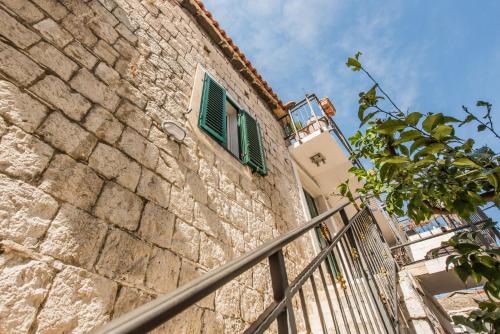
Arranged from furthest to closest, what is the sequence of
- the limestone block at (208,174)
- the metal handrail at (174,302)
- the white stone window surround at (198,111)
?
1. the white stone window surround at (198,111)
2. the limestone block at (208,174)
3. the metal handrail at (174,302)

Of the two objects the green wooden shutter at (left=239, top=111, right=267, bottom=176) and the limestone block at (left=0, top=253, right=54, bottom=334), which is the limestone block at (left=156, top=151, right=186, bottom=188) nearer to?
the limestone block at (left=0, top=253, right=54, bottom=334)

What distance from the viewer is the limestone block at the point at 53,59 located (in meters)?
1.95

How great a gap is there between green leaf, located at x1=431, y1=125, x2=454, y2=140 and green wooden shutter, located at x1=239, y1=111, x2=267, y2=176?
2709mm

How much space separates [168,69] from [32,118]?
194cm

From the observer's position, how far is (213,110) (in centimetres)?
373

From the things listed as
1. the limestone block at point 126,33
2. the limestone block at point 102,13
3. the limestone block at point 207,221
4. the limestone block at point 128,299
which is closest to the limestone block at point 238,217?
the limestone block at point 207,221

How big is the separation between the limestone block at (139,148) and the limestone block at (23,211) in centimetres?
72

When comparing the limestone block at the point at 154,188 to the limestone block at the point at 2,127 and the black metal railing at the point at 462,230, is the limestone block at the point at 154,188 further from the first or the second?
the black metal railing at the point at 462,230

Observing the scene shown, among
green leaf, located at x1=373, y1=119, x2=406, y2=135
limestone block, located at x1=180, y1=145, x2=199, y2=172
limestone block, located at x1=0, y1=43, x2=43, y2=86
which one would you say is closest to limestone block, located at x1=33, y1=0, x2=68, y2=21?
limestone block, located at x1=0, y1=43, x2=43, y2=86

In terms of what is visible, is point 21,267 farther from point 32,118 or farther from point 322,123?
point 322,123

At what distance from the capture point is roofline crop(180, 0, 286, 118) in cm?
503

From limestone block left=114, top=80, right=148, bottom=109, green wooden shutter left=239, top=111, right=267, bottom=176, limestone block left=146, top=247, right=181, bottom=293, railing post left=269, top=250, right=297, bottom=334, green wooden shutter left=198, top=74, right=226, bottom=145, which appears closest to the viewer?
railing post left=269, top=250, right=297, bottom=334

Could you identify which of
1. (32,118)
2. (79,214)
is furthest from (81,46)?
(79,214)

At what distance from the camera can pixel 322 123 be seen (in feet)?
20.4
